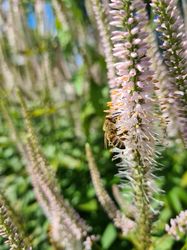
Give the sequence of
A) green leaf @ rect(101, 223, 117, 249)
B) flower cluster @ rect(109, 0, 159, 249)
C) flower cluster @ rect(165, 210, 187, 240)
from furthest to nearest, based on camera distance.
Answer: green leaf @ rect(101, 223, 117, 249)
flower cluster @ rect(165, 210, 187, 240)
flower cluster @ rect(109, 0, 159, 249)

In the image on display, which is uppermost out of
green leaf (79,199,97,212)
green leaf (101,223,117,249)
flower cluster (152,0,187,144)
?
flower cluster (152,0,187,144)

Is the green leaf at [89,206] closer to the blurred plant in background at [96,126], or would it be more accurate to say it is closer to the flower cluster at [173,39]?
the blurred plant in background at [96,126]

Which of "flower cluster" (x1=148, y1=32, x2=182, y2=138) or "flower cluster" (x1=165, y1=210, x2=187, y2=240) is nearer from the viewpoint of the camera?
"flower cluster" (x1=148, y1=32, x2=182, y2=138)

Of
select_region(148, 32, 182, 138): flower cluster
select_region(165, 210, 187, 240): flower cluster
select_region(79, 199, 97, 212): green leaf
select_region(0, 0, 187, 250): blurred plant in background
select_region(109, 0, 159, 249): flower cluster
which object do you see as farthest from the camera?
select_region(79, 199, 97, 212): green leaf

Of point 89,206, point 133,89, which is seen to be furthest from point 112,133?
point 89,206

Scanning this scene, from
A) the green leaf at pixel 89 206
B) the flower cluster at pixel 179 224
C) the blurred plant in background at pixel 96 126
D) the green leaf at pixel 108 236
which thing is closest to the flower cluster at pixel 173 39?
the blurred plant in background at pixel 96 126

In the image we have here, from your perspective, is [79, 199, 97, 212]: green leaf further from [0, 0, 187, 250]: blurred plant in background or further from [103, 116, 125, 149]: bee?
[103, 116, 125, 149]: bee

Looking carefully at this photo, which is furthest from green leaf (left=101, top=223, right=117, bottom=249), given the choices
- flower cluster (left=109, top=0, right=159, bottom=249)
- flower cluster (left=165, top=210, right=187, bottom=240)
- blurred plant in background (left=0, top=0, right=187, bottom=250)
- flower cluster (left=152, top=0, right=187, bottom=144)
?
flower cluster (left=152, top=0, right=187, bottom=144)

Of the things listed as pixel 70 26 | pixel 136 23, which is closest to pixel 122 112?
pixel 136 23
